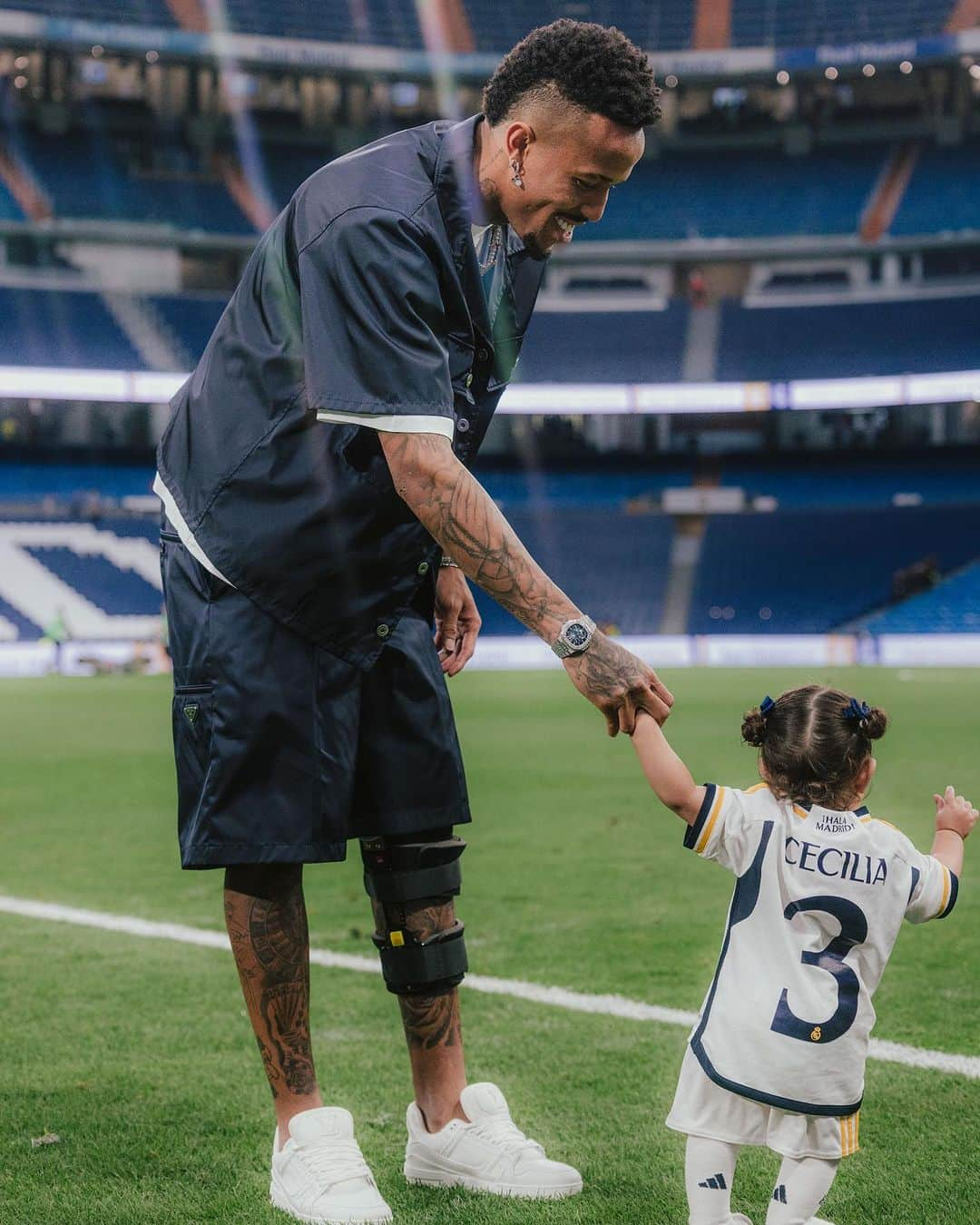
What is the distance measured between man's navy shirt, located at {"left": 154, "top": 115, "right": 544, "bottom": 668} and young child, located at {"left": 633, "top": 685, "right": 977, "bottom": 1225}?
2.34ft

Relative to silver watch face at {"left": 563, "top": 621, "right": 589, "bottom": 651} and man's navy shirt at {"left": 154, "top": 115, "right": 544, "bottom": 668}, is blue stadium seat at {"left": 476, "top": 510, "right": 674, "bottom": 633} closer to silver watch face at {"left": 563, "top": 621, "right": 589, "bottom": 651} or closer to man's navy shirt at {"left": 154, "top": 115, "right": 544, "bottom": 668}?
man's navy shirt at {"left": 154, "top": 115, "right": 544, "bottom": 668}

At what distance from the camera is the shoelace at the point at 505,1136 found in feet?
9.50

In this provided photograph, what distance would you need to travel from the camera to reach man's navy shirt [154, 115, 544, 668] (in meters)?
2.47

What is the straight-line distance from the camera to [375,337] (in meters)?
2.44

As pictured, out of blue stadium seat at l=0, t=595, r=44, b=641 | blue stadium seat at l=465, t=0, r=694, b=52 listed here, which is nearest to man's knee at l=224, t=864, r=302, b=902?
blue stadium seat at l=0, t=595, r=44, b=641

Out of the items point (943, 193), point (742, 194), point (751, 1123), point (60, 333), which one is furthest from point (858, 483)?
point (751, 1123)

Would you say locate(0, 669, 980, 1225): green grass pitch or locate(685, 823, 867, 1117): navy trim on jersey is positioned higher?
locate(685, 823, 867, 1117): navy trim on jersey

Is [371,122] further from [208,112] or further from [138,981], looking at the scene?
[138,981]

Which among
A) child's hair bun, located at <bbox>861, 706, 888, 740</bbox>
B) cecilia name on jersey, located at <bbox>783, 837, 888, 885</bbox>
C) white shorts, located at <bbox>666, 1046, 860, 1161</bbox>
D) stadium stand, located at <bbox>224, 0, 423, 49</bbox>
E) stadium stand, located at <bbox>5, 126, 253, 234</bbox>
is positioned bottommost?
white shorts, located at <bbox>666, 1046, 860, 1161</bbox>

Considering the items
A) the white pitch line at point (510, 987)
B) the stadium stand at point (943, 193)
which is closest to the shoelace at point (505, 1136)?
the white pitch line at point (510, 987)

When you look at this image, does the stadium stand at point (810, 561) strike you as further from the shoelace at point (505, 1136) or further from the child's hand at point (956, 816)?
the child's hand at point (956, 816)

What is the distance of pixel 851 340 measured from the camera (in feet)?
137

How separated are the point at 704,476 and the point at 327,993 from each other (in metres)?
39.3

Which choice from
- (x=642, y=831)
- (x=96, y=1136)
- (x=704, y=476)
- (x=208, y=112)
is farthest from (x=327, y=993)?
(x=208, y=112)
